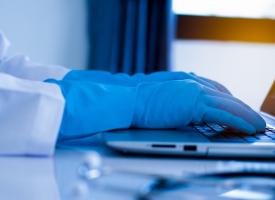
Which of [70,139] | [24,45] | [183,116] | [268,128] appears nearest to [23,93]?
[70,139]

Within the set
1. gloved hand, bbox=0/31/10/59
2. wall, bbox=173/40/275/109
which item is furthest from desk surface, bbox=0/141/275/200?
wall, bbox=173/40/275/109

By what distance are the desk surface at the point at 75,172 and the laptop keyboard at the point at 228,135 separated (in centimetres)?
6

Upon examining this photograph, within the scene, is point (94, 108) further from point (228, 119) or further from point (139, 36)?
point (139, 36)

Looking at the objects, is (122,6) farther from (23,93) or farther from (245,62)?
(23,93)

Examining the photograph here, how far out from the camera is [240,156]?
467 mm

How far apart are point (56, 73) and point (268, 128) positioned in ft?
1.40

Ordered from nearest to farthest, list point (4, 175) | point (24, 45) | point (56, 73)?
point (4, 175)
point (56, 73)
point (24, 45)

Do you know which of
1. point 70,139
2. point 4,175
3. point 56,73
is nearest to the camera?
point 4,175

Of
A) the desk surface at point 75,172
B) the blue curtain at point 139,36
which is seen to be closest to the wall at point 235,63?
the blue curtain at point 139,36

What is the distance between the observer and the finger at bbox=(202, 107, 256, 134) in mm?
540

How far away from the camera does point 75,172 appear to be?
1.29 feet

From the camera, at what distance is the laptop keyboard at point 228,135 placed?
0.51 m

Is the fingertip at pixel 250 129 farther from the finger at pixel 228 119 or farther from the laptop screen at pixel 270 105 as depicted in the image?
the laptop screen at pixel 270 105

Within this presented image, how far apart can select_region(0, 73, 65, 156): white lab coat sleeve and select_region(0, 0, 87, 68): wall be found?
125 cm
